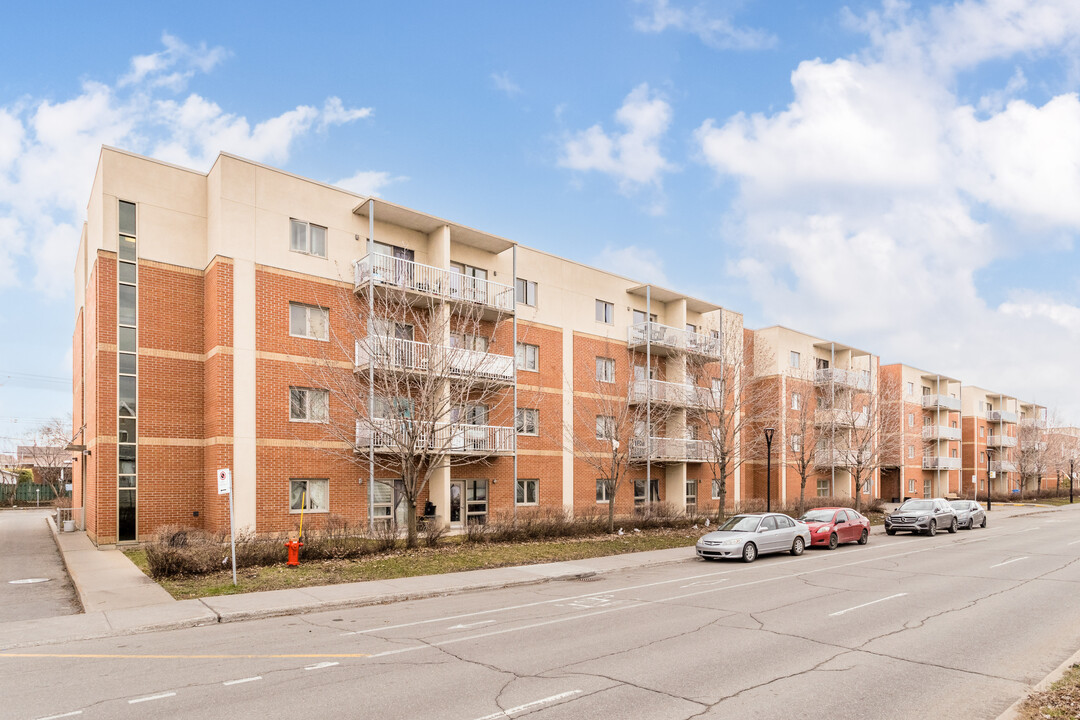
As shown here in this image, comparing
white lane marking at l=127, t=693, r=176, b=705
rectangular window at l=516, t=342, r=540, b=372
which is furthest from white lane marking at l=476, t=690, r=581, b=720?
rectangular window at l=516, t=342, r=540, b=372

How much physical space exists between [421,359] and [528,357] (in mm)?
9232

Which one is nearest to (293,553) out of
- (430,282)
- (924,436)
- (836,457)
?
(430,282)

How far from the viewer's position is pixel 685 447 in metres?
37.2

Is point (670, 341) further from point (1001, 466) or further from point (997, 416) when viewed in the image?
point (997, 416)

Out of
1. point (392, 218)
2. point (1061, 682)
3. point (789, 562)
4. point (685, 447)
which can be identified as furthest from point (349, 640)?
point (685, 447)

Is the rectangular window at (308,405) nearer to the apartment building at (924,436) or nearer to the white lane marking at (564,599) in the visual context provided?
the white lane marking at (564,599)

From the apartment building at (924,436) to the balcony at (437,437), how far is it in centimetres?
3634

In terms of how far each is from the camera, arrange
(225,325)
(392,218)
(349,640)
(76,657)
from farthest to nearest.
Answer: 1. (392,218)
2. (225,325)
3. (349,640)
4. (76,657)

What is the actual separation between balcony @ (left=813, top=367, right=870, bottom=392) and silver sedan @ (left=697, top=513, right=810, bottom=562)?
25.1 meters

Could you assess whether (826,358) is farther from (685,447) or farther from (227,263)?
(227,263)

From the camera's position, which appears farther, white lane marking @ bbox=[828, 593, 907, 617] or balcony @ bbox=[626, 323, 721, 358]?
balcony @ bbox=[626, 323, 721, 358]

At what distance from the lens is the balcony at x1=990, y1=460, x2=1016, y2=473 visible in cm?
7600

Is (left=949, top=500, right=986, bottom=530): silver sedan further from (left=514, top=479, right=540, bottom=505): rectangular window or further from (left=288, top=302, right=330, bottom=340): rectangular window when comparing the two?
(left=288, top=302, right=330, bottom=340): rectangular window

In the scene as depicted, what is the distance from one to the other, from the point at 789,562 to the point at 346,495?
1492 centimetres
